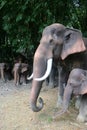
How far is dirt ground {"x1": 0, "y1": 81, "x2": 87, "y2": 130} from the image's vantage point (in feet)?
13.9

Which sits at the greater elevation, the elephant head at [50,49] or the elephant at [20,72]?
the elephant head at [50,49]

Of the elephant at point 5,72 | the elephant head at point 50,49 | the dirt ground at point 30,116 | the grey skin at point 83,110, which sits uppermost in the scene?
the elephant head at point 50,49

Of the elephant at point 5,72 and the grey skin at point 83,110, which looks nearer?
the grey skin at point 83,110

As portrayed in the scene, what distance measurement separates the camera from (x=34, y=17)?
6.66 meters

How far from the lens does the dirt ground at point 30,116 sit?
167 inches

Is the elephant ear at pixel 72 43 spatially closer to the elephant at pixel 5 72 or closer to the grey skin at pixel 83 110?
the grey skin at pixel 83 110

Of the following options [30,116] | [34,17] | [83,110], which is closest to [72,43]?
[83,110]

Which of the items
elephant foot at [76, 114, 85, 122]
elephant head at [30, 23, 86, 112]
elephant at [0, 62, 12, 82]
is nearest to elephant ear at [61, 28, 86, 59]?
elephant head at [30, 23, 86, 112]

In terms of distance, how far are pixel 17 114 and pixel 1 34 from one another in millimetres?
3809

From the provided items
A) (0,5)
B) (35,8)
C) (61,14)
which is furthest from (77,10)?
(0,5)

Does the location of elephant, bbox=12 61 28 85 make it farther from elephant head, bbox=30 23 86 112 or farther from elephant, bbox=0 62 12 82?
elephant head, bbox=30 23 86 112

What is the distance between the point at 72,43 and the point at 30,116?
1213 millimetres

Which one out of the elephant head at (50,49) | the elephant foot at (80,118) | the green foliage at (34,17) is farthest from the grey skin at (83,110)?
the green foliage at (34,17)

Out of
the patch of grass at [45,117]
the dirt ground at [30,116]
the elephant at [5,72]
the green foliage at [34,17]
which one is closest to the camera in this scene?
the dirt ground at [30,116]
